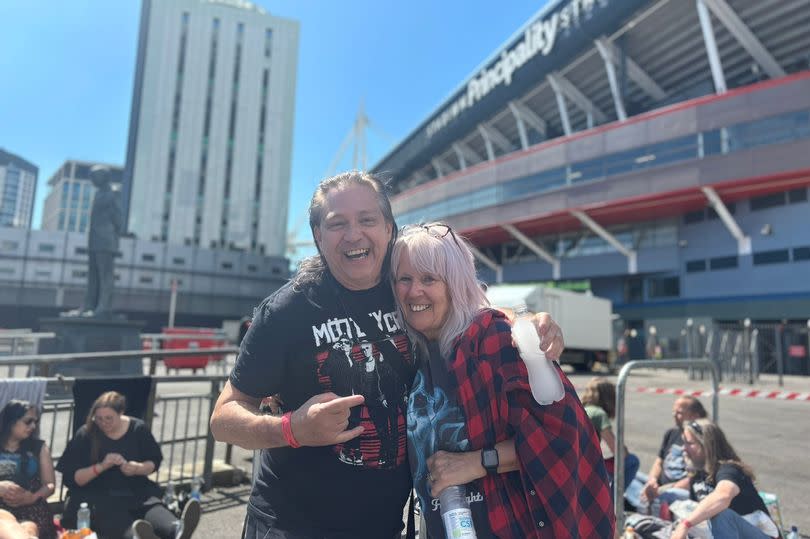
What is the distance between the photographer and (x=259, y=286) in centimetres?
5253

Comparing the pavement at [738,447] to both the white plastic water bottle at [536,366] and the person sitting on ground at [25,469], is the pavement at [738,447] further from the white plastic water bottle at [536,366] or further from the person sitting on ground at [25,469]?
the white plastic water bottle at [536,366]

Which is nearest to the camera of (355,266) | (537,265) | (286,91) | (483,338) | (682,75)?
(483,338)

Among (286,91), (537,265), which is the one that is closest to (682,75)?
(537,265)

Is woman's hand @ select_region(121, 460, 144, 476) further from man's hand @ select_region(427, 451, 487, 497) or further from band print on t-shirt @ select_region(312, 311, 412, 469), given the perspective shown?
man's hand @ select_region(427, 451, 487, 497)

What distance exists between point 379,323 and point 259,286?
5292 centimetres

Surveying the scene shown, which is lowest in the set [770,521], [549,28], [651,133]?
[770,521]

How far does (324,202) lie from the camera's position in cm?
203

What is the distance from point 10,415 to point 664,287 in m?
34.6

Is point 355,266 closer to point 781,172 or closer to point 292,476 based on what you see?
point 292,476

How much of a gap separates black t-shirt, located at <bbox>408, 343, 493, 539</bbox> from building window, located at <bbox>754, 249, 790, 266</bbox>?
31.5 metres

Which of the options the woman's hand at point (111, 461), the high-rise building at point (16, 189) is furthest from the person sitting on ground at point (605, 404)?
the high-rise building at point (16, 189)

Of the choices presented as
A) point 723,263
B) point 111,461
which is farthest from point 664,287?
point 111,461

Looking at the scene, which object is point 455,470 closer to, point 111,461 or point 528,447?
point 528,447

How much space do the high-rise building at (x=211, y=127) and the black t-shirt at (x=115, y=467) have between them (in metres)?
60.1
